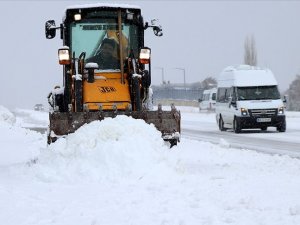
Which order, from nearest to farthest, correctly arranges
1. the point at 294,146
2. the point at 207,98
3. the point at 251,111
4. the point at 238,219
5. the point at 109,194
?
the point at 238,219
the point at 109,194
the point at 294,146
the point at 251,111
the point at 207,98

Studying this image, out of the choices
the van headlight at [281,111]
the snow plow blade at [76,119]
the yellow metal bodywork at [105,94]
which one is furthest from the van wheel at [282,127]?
the snow plow blade at [76,119]

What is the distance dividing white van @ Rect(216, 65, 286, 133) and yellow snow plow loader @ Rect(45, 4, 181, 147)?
1074 cm

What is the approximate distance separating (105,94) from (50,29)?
5.61ft

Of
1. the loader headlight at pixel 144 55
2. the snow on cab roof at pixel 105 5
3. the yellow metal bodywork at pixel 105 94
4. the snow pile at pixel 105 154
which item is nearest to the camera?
the snow pile at pixel 105 154

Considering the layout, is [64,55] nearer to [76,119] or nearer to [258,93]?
[76,119]

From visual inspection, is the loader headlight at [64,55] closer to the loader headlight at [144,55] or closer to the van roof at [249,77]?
the loader headlight at [144,55]

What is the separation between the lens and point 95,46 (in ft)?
38.0

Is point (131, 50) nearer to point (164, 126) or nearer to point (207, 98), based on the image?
point (164, 126)

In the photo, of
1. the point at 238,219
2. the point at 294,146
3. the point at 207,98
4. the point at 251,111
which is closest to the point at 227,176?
the point at 238,219

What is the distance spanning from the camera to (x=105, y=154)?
841 centimetres

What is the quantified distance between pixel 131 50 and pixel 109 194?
17.2 feet

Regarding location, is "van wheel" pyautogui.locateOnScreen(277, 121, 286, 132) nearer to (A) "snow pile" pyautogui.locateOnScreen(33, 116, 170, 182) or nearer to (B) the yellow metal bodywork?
(B) the yellow metal bodywork

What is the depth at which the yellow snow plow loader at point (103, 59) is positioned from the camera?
1109 centimetres

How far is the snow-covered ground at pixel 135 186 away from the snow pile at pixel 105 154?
0.01 meters
